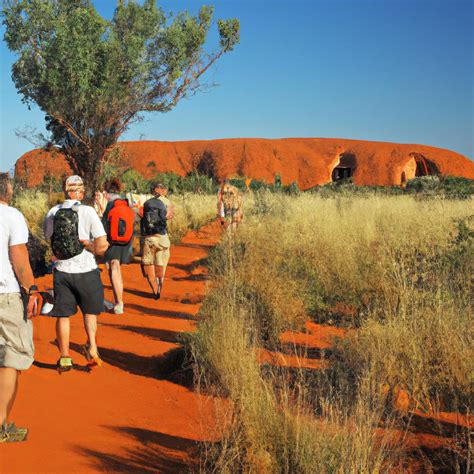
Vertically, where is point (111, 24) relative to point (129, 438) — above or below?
above

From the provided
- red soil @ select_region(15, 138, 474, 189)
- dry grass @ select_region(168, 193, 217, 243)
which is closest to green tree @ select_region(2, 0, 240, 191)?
dry grass @ select_region(168, 193, 217, 243)

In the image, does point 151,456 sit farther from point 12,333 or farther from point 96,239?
point 96,239

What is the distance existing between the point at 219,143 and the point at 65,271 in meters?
62.4

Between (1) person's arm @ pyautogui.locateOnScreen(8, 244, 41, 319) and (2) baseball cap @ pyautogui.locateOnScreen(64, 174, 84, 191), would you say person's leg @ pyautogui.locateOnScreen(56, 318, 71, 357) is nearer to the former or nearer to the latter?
(2) baseball cap @ pyautogui.locateOnScreen(64, 174, 84, 191)

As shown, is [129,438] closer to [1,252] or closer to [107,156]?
[1,252]

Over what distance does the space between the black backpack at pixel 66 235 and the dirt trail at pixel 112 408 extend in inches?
43.8

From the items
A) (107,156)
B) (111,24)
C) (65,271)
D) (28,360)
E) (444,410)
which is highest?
(111,24)

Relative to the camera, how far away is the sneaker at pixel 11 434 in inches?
176

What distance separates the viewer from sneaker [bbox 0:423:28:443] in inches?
176

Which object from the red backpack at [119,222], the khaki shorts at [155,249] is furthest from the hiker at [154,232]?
the red backpack at [119,222]

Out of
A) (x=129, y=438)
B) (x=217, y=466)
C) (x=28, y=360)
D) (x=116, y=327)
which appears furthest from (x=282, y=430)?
(x=116, y=327)

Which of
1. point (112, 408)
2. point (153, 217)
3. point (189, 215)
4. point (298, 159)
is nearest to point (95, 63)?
point (189, 215)

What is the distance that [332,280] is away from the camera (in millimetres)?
10328

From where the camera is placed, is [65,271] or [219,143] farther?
[219,143]
